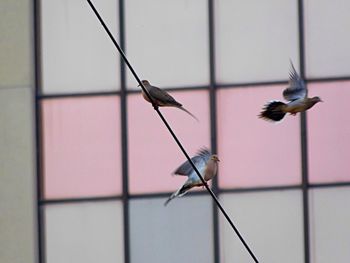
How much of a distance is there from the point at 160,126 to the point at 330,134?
1510mm

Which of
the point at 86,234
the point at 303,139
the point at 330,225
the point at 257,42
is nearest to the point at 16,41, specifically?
the point at 86,234

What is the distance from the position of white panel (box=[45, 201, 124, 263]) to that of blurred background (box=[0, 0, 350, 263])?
1 cm

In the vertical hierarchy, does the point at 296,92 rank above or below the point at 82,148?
above

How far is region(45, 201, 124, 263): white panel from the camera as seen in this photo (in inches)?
404

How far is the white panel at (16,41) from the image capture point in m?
10.3

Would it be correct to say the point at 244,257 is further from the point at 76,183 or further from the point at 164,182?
the point at 76,183

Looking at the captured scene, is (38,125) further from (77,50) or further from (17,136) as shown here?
(77,50)

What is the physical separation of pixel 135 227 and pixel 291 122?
167 cm

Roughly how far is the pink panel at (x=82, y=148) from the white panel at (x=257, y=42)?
3.57 feet

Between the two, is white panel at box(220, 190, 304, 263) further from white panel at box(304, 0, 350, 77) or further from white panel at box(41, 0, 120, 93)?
white panel at box(41, 0, 120, 93)

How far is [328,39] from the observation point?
10.3 meters

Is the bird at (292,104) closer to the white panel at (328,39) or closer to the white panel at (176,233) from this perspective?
the white panel at (328,39)

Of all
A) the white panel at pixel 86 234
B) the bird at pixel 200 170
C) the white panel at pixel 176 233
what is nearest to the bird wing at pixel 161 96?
the bird at pixel 200 170

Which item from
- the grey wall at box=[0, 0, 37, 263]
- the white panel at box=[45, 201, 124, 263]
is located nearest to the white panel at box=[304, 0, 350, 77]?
the white panel at box=[45, 201, 124, 263]
